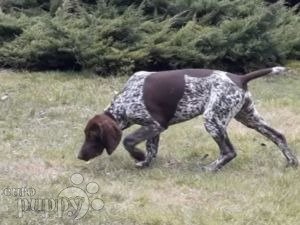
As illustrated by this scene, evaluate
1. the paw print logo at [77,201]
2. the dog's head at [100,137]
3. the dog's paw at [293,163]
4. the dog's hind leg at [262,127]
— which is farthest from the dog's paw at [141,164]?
the dog's paw at [293,163]

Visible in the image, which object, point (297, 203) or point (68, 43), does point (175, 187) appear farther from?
point (68, 43)

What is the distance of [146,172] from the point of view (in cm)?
774

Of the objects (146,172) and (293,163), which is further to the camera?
(293,163)

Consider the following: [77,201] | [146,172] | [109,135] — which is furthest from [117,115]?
[77,201]

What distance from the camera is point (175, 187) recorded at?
7219 mm

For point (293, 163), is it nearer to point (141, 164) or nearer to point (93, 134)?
point (141, 164)

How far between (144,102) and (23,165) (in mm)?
1371

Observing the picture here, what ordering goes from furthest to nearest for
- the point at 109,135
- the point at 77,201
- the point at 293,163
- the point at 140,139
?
the point at 293,163, the point at 140,139, the point at 109,135, the point at 77,201

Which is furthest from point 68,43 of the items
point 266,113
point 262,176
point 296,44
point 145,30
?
point 262,176

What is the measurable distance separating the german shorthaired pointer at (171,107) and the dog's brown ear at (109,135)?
0.01m

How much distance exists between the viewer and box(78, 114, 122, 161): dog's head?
303 inches

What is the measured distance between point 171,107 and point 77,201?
1.85 m

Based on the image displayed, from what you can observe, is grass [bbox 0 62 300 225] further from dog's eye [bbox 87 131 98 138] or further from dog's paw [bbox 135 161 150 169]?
dog's eye [bbox 87 131 98 138]

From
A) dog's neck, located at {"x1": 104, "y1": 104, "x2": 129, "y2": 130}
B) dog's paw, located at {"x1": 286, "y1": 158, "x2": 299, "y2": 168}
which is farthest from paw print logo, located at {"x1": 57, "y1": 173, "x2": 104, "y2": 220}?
dog's paw, located at {"x1": 286, "y1": 158, "x2": 299, "y2": 168}
